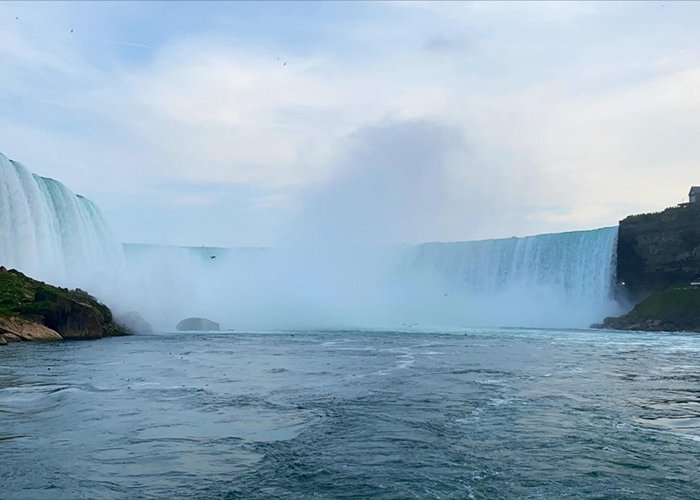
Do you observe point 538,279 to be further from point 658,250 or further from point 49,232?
point 49,232

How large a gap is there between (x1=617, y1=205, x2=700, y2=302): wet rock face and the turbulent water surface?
39073 millimetres

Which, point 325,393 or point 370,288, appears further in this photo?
point 370,288

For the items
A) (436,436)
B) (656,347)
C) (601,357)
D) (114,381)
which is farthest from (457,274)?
(436,436)

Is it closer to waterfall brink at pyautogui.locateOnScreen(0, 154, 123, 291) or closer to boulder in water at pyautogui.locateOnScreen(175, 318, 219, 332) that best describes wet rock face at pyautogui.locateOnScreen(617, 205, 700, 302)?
boulder in water at pyautogui.locateOnScreen(175, 318, 219, 332)

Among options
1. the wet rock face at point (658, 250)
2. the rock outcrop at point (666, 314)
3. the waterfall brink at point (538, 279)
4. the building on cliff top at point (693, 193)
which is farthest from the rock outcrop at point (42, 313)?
the building on cliff top at point (693, 193)

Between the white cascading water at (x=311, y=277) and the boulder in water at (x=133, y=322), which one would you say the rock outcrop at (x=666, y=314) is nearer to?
the white cascading water at (x=311, y=277)

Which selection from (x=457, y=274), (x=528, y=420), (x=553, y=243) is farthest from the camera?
(x=457, y=274)

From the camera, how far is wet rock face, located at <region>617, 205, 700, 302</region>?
58094 millimetres

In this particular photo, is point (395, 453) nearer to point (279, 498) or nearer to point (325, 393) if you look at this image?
point (279, 498)

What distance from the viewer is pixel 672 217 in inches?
2345

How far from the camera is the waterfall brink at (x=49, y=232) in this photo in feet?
139

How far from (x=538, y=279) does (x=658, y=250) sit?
36.3 feet

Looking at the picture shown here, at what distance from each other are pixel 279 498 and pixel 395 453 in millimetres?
2776

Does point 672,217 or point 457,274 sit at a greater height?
point 672,217
